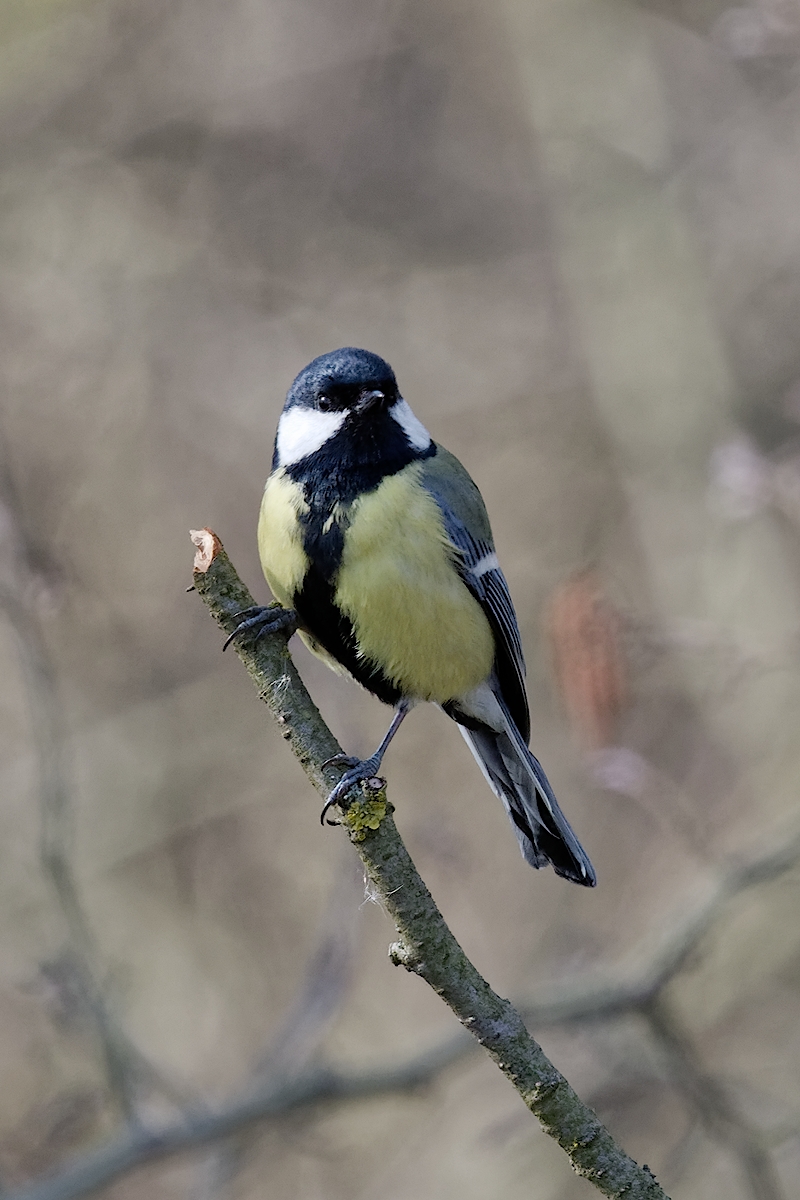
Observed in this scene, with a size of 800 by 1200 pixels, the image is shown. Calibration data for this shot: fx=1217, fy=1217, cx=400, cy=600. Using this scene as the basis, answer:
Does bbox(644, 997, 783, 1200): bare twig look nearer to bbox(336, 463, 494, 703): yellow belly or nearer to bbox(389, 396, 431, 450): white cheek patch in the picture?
bbox(336, 463, 494, 703): yellow belly

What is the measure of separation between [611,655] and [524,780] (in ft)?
1.88

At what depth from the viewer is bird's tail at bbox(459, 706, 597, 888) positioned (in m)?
3.10

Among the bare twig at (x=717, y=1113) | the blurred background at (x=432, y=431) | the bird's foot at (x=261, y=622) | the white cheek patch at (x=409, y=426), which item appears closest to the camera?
the bird's foot at (x=261, y=622)

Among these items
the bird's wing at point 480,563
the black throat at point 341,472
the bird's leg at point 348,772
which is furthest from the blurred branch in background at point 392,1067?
the black throat at point 341,472

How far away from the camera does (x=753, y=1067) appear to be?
5098 millimetres

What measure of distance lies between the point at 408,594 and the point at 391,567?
8cm

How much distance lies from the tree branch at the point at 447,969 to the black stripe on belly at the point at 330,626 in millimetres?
650

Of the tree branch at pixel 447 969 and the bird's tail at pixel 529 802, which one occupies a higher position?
the bird's tail at pixel 529 802

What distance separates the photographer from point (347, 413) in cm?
303

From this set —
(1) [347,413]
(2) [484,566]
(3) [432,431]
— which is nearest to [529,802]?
(2) [484,566]

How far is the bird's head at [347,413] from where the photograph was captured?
301 cm

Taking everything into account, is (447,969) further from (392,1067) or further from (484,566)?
(392,1067)

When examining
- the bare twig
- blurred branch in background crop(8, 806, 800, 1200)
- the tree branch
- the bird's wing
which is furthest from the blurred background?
the tree branch

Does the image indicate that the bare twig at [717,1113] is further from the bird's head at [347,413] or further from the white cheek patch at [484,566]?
the bird's head at [347,413]
